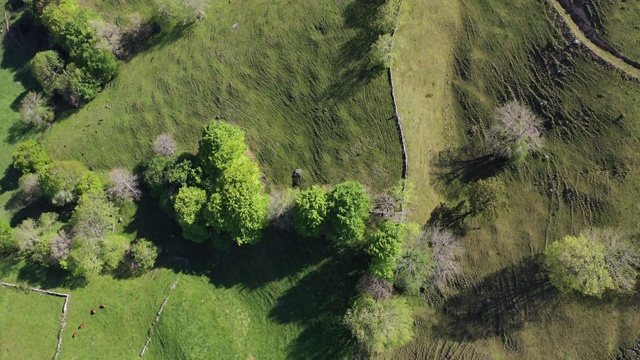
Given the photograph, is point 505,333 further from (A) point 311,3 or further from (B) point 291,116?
(A) point 311,3

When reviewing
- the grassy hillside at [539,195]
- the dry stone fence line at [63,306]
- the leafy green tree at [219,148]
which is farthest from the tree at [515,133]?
the dry stone fence line at [63,306]

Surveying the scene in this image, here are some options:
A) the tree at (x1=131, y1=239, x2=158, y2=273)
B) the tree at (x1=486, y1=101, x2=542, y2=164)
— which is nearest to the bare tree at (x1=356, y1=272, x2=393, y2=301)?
the tree at (x1=486, y1=101, x2=542, y2=164)

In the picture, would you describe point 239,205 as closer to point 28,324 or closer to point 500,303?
point 28,324

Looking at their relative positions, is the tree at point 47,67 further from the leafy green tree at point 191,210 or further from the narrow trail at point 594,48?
the narrow trail at point 594,48

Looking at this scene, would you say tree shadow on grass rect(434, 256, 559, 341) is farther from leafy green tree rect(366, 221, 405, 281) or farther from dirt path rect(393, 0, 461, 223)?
dirt path rect(393, 0, 461, 223)

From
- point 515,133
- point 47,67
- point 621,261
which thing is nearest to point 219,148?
point 47,67
